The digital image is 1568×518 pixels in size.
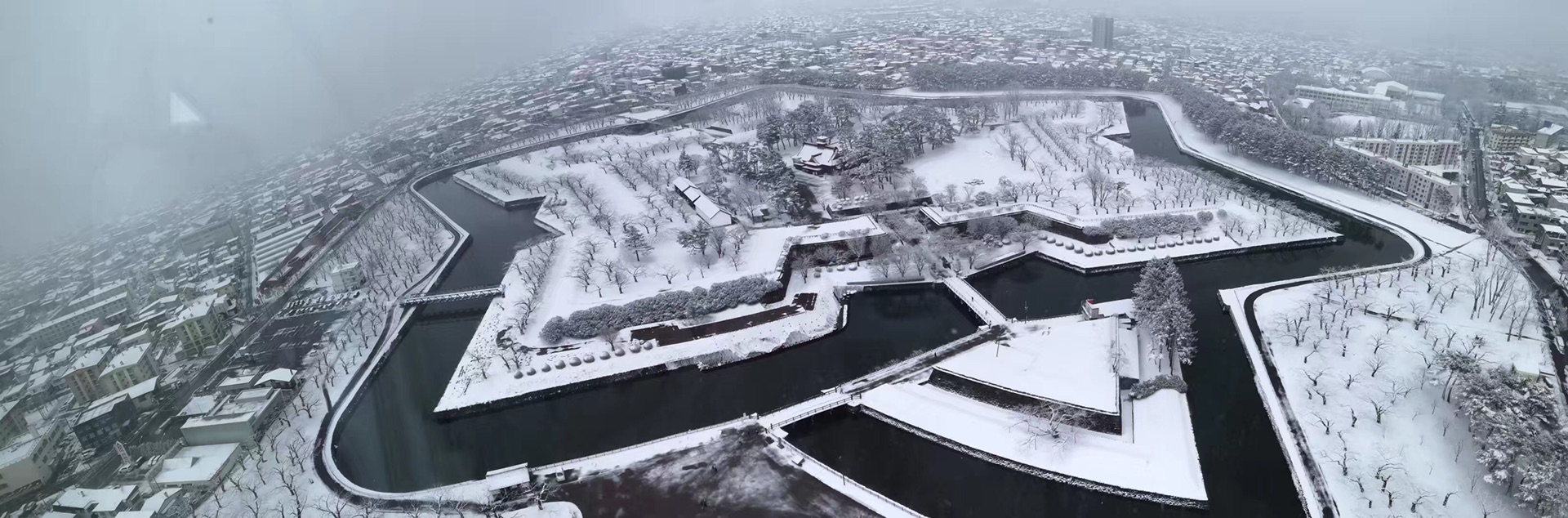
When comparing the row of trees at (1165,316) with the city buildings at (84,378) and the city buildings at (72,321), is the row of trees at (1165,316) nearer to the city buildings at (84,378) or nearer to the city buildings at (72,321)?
the city buildings at (84,378)

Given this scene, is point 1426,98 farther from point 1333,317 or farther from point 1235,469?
point 1235,469

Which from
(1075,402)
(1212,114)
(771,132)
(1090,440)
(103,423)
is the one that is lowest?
(1090,440)

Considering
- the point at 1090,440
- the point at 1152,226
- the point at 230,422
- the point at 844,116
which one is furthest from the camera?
the point at 844,116

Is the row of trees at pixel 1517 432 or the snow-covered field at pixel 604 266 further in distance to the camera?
the snow-covered field at pixel 604 266

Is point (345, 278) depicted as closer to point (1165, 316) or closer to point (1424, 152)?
point (1165, 316)

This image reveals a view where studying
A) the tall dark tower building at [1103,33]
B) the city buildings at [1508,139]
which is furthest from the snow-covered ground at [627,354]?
the tall dark tower building at [1103,33]

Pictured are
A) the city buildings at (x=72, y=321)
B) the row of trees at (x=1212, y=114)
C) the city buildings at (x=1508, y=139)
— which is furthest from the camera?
the city buildings at (x=1508, y=139)

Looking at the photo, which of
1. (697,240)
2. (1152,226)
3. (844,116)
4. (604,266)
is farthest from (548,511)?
(844,116)
